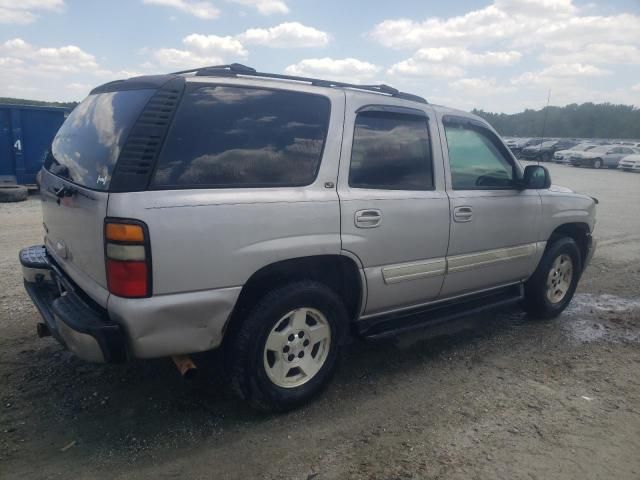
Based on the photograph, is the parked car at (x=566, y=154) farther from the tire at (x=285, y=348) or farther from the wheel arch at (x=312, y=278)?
the tire at (x=285, y=348)

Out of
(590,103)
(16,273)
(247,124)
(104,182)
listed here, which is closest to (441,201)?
(247,124)

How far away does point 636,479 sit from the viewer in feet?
8.78

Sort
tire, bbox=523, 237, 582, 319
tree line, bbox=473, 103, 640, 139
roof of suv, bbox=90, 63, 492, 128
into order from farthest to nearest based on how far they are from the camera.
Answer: tree line, bbox=473, 103, 640, 139 → tire, bbox=523, 237, 582, 319 → roof of suv, bbox=90, 63, 492, 128

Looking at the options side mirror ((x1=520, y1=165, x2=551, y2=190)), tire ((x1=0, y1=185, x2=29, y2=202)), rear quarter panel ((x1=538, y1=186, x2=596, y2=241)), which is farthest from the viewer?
tire ((x1=0, y1=185, x2=29, y2=202))

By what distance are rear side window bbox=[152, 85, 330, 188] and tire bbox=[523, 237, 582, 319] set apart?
108 inches

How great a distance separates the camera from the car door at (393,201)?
3225 millimetres

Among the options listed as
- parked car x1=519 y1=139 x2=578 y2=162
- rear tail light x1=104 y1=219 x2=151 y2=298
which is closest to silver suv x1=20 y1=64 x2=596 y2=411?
rear tail light x1=104 y1=219 x2=151 y2=298

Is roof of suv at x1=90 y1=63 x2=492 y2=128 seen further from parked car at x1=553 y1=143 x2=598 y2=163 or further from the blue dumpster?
parked car at x1=553 y1=143 x2=598 y2=163

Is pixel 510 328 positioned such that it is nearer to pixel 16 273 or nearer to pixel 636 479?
pixel 636 479

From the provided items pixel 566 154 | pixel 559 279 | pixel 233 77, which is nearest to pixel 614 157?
pixel 566 154

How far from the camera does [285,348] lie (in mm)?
3086

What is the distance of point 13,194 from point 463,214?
33.4 ft

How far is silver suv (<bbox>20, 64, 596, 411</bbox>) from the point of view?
253 centimetres

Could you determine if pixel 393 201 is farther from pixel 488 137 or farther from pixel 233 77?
pixel 488 137
